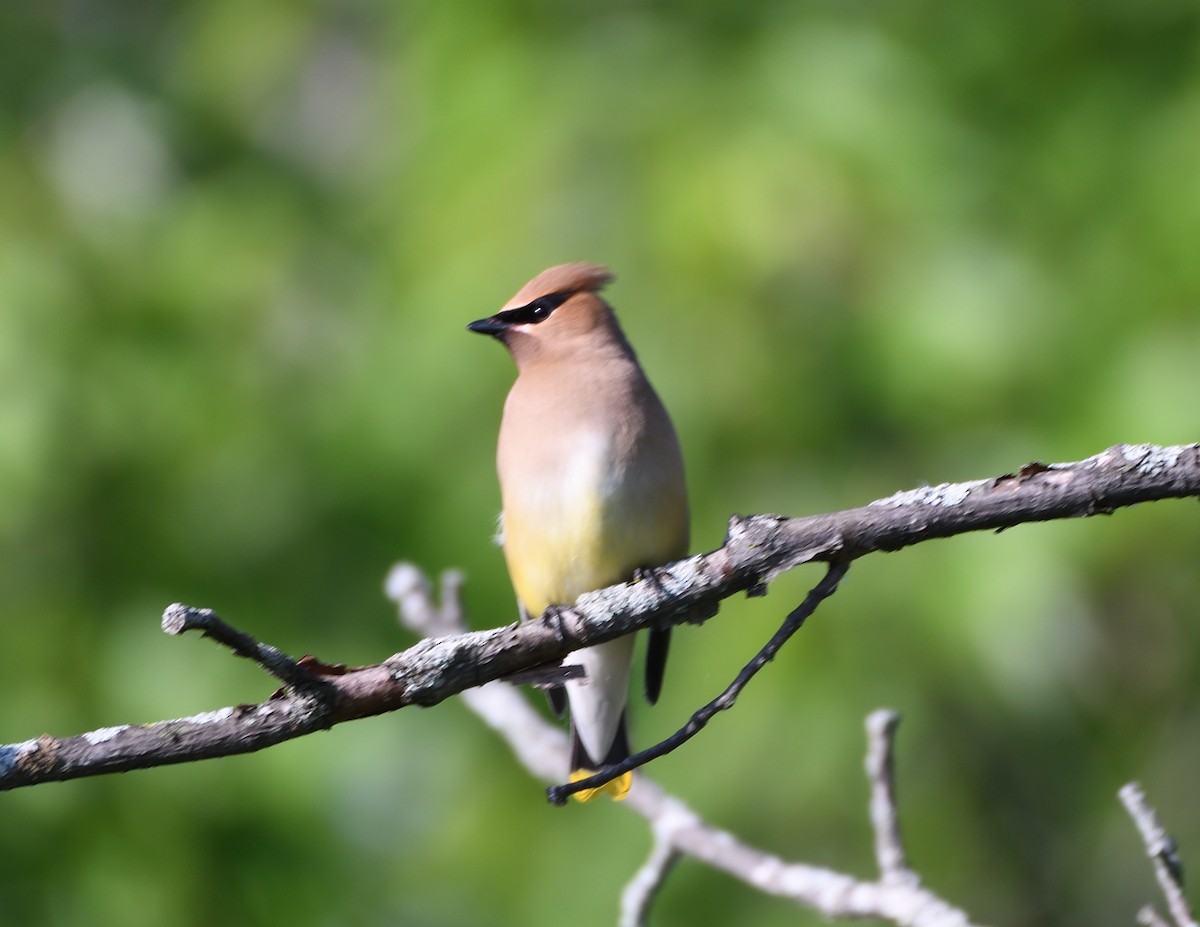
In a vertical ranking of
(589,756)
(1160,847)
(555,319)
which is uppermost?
(555,319)

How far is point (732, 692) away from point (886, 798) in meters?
1.09

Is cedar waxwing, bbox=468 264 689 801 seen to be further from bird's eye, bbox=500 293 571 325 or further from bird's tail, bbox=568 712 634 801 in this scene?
bird's tail, bbox=568 712 634 801

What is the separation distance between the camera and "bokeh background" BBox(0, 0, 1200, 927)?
4.27 m

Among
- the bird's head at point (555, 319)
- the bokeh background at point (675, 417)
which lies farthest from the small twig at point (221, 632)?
the bokeh background at point (675, 417)

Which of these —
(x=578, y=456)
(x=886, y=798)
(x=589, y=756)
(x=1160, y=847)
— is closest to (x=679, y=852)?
(x=886, y=798)

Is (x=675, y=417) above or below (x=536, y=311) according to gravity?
below

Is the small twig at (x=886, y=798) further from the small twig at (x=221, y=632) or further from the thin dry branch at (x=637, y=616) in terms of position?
the small twig at (x=221, y=632)

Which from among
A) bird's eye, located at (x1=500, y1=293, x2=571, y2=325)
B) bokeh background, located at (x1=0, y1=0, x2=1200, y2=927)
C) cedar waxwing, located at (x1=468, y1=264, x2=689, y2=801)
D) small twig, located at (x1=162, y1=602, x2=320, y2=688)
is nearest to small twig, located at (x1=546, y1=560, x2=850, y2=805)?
small twig, located at (x1=162, y1=602, x2=320, y2=688)

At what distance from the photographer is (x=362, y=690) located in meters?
2.37

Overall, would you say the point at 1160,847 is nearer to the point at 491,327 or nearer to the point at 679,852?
the point at 679,852

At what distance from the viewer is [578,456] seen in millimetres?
3707

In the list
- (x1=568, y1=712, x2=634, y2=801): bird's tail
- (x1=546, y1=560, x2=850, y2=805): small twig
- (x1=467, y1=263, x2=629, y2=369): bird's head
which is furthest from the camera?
(x1=568, y1=712, x2=634, y2=801): bird's tail

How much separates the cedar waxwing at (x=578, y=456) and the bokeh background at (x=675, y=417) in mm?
284

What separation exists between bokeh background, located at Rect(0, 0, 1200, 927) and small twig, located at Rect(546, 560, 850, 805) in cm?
154
